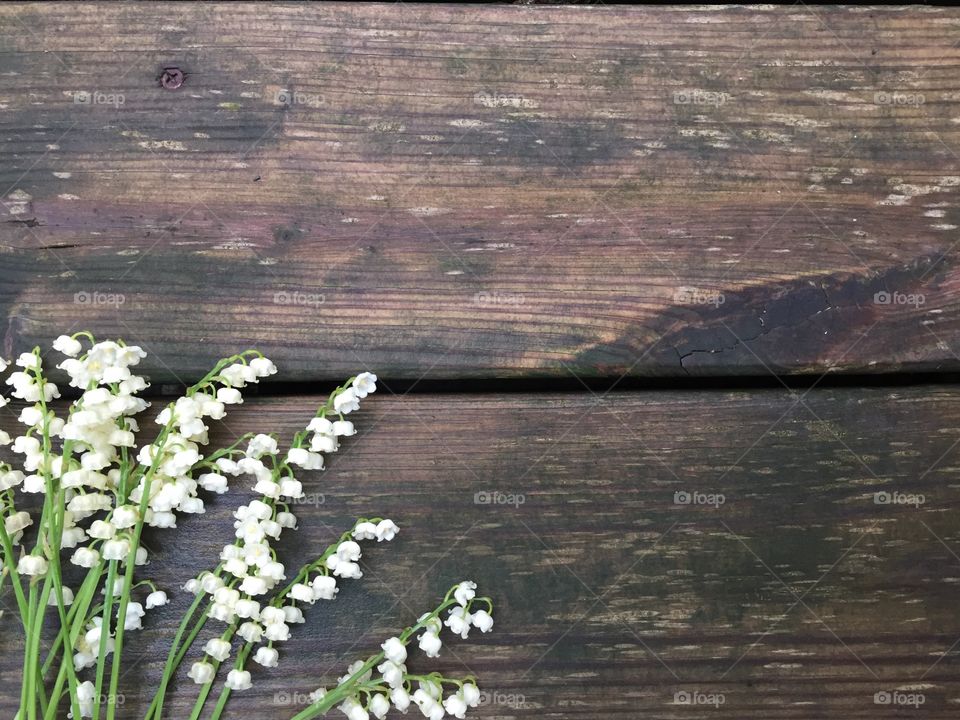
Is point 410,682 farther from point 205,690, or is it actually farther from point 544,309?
point 544,309

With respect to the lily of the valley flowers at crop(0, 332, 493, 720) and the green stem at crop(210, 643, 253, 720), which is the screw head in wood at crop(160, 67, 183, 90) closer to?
the lily of the valley flowers at crop(0, 332, 493, 720)

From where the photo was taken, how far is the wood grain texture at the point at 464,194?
0.79 metres

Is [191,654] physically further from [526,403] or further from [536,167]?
[536,167]

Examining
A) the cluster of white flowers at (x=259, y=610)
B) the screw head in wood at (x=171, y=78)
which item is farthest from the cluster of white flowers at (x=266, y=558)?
the screw head in wood at (x=171, y=78)

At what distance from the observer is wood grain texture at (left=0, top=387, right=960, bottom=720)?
773mm

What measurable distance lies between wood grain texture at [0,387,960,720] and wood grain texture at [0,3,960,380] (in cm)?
6

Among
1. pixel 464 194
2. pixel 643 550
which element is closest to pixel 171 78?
pixel 464 194

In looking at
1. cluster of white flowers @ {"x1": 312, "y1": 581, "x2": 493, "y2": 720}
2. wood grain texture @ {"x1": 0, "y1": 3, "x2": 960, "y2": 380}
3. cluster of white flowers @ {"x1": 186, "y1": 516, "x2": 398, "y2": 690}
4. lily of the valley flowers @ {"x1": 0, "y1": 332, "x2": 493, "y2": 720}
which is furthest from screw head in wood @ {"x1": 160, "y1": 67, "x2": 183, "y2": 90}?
cluster of white flowers @ {"x1": 312, "y1": 581, "x2": 493, "y2": 720}

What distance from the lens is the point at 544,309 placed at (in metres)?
0.79

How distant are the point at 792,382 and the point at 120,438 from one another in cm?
61

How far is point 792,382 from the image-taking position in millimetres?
805

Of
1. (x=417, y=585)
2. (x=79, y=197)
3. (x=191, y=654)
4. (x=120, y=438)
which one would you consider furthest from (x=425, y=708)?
(x=79, y=197)

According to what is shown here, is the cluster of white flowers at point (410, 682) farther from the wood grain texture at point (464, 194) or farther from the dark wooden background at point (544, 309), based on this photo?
the wood grain texture at point (464, 194)

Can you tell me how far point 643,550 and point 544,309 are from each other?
0.24 metres
